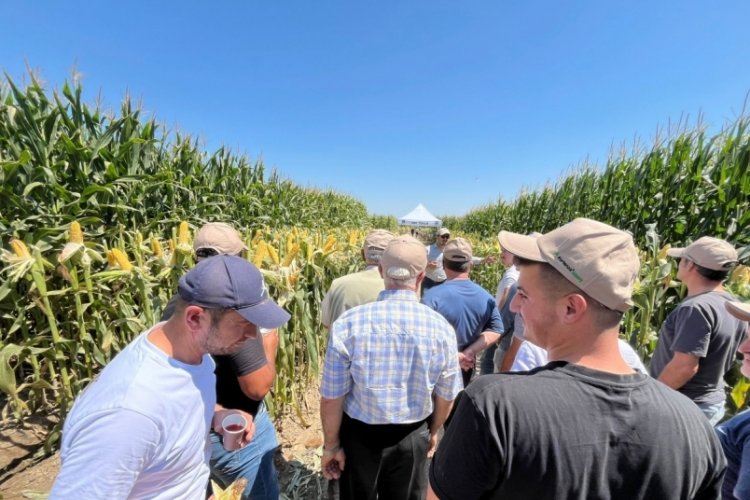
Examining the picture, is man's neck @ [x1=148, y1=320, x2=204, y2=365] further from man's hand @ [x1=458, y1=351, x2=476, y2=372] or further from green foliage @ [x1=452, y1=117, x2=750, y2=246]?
green foliage @ [x1=452, y1=117, x2=750, y2=246]

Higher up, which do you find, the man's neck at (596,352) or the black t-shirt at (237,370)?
the man's neck at (596,352)

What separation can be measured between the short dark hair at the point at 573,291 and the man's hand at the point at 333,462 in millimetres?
1528

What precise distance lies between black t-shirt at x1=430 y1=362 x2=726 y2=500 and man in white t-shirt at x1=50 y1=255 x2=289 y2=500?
75 centimetres

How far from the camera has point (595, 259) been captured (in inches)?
34.1

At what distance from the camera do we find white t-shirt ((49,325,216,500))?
846mm

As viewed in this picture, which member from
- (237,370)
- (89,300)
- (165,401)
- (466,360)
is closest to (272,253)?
(237,370)

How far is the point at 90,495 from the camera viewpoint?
842mm

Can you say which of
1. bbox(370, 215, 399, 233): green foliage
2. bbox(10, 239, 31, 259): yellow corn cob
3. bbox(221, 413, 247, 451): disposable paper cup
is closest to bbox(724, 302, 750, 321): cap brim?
bbox(221, 413, 247, 451): disposable paper cup

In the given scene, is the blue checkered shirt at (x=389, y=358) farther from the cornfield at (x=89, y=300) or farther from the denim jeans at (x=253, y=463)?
the cornfield at (x=89, y=300)

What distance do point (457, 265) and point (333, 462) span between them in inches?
68.2

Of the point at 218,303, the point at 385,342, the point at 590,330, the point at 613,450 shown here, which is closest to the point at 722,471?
the point at 613,450

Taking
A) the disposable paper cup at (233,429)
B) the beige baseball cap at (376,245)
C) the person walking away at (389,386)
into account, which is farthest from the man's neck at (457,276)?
the disposable paper cup at (233,429)

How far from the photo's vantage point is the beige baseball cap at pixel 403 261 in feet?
5.65

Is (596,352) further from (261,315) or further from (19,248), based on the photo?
(19,248)
